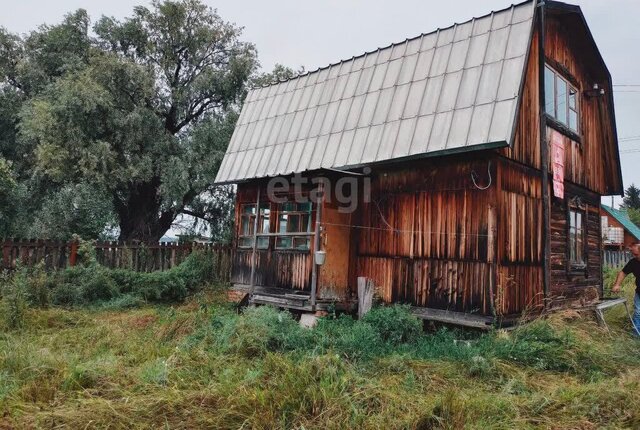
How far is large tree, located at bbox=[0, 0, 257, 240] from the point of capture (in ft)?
52.7

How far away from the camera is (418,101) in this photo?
8.51 meters

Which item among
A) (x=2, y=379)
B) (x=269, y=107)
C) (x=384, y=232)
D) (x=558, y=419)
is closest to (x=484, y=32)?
(x=384, y=232)

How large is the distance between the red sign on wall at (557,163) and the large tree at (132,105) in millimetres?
12078

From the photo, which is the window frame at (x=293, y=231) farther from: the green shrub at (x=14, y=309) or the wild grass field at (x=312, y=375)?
the green shrub at (x=14, y=309)

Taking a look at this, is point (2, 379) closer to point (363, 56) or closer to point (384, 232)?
point (384, 232)

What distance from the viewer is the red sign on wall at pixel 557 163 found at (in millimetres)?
9242

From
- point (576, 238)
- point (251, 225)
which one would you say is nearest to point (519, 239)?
point (576, 238)

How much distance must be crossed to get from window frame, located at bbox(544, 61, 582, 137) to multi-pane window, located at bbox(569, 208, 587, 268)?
182 centimetres

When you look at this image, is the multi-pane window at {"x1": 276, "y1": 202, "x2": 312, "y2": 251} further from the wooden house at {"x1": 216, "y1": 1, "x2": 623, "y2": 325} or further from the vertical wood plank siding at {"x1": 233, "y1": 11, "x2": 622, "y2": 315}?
the vertical wood plank siding at {"x1": 233, "y1": 11, "x2": 622, "y2": 315}

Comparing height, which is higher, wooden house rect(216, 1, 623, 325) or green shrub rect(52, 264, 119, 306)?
wooden house rect(216, 1, 623, 325)

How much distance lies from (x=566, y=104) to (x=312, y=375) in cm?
898

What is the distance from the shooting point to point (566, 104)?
Answer: 400 inches

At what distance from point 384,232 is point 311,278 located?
5.76 feet

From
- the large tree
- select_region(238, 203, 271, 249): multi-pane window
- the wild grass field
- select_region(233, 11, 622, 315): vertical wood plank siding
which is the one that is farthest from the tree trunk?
the wild grass field
